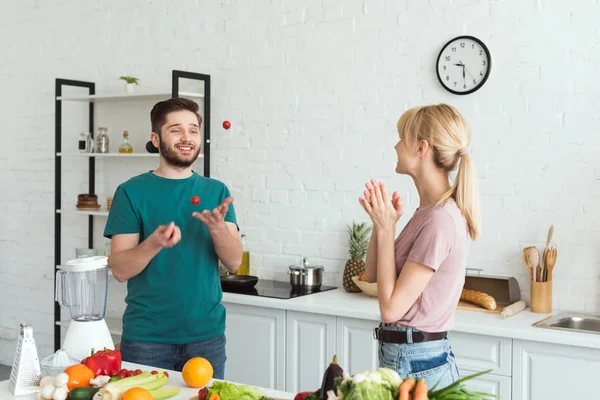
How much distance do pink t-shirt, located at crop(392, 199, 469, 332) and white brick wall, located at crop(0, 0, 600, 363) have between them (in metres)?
1.62

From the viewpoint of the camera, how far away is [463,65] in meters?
4.04

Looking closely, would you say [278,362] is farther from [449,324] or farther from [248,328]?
[449,324]

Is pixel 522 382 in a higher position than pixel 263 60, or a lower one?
lower

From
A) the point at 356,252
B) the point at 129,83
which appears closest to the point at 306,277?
the point at 356,252

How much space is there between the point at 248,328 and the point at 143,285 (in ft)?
4.18

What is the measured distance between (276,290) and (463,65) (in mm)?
1592

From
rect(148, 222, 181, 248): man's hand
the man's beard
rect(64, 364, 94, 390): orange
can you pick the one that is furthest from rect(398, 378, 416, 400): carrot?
the man's beard

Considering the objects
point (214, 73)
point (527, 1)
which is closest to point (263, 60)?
point (214, 73)

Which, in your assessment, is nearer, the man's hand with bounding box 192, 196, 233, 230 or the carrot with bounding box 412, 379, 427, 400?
the carrot with bounding box 412, 379, 427, 400

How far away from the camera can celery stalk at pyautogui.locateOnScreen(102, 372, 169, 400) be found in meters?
2.07

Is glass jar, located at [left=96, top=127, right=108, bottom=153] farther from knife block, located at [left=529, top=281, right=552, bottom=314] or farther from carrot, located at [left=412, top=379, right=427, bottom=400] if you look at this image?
carrot, located at [left=412, top=379, right=427, bottom=400]

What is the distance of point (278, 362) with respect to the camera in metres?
4.00

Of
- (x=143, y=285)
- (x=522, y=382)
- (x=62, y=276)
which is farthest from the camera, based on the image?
(x=522, y=382)

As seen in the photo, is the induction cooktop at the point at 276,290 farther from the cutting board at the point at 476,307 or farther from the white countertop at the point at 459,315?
the cutting board at the point at 476,307
